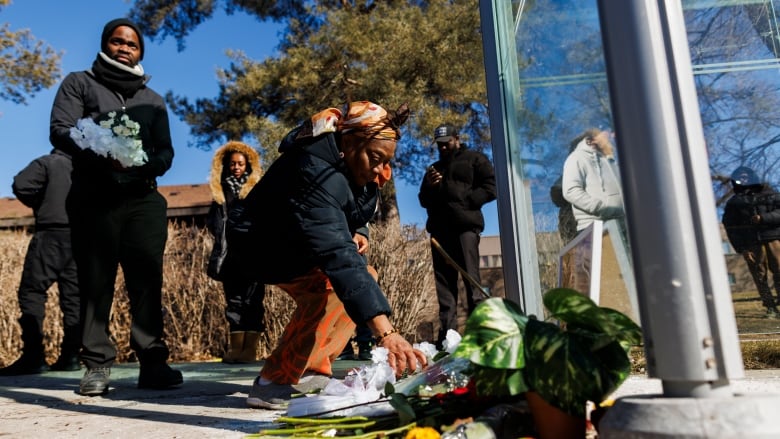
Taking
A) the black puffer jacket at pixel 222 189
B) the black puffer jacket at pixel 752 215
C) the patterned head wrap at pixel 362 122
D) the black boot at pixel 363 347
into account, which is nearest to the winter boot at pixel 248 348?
the black puffer jacket at pixel 222 189

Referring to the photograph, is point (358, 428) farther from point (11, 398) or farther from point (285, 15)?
point (285, 15)

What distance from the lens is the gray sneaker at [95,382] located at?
3.28 meters

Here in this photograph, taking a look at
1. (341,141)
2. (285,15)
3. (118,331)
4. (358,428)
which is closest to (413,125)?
(285,15)

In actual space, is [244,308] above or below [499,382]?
above

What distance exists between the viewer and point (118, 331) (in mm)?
7500

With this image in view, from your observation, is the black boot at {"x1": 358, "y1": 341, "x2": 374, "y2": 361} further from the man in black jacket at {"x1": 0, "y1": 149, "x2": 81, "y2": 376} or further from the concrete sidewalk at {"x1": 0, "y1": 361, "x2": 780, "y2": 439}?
the man in black jacket at {"x1": 0, "y1": 149, "x2": 81, "y2": 376}

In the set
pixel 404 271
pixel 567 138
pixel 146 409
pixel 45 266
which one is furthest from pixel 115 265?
pixel 404 271

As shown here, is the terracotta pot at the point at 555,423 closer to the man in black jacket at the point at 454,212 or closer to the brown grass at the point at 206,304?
the man in black jacket at the point at 454,212

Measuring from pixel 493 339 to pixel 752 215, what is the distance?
9.08 feet

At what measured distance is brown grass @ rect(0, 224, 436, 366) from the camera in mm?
7250

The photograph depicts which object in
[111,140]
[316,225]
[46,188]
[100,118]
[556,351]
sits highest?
[46,188]

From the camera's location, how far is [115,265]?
350 centimetres

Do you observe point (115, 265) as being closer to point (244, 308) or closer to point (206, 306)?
point (244, 308)

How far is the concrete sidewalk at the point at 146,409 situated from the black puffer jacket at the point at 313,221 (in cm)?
57
